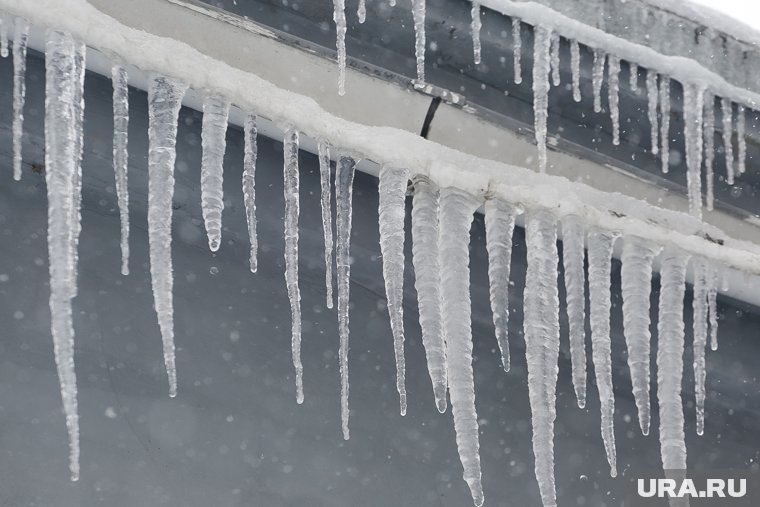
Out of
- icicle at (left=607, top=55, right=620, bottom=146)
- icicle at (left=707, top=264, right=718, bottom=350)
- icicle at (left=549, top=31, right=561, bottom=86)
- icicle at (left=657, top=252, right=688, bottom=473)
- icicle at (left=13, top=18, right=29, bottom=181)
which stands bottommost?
icicle at (left=657, top=252, right=688, bottom=473)

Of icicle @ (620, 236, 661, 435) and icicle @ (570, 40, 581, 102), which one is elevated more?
icicle @ (570, 40, 581, 102)

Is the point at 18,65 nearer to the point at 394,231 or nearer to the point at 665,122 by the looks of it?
the point at 394,231

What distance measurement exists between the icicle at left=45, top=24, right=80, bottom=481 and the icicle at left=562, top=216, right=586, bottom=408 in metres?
1.18

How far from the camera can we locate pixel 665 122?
72.5 inches

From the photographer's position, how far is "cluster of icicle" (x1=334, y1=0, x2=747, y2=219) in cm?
174

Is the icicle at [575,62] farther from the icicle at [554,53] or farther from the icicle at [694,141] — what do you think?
the icicle at [694,141]

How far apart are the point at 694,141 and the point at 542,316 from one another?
22.0 inches

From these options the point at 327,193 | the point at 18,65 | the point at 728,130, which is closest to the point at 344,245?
the point at 327,193

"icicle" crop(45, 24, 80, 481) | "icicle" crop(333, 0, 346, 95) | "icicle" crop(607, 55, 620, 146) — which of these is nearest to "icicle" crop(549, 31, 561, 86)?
"icicle" crop(607, 55, 620, 146)

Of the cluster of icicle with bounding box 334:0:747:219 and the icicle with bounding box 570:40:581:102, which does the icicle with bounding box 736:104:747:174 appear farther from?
the icicle with bounding box 570:40:581:102

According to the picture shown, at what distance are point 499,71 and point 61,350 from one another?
46.7 inches

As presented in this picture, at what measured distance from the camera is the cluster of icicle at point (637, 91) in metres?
1.74

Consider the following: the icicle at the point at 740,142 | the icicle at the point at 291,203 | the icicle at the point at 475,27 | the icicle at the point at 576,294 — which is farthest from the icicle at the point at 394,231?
the icicle at the point at 740,142

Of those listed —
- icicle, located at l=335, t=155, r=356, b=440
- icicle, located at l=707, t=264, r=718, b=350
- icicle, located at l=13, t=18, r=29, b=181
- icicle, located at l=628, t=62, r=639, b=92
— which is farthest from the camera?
icicle, located at l=707, t=264, r=718, b=350
